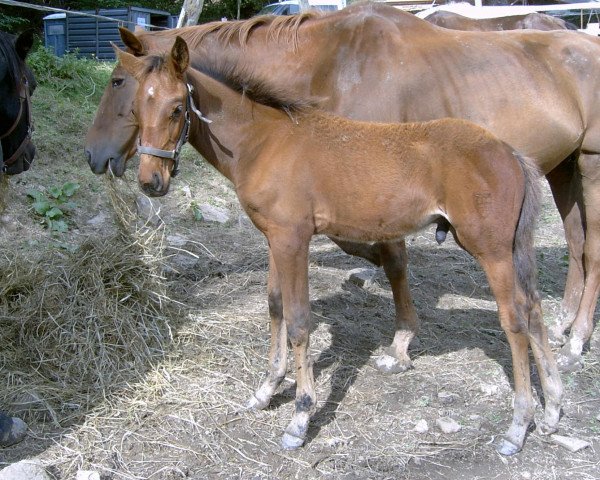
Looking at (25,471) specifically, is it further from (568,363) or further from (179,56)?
(568,363)

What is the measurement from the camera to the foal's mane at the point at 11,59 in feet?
12.2

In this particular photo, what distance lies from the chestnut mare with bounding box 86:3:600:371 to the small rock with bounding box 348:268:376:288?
749 millimetres

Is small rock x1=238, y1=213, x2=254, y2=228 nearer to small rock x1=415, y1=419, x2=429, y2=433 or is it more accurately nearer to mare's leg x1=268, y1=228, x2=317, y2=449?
mare's leg x1=268, y1=228, x2=317, y2=449

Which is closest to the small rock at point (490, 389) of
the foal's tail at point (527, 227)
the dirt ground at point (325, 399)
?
the dirt ground at point (325, 399)

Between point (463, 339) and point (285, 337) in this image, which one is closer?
point (285, 337)

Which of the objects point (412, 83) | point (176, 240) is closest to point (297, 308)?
point (412, 83)

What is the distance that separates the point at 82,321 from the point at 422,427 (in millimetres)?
2126

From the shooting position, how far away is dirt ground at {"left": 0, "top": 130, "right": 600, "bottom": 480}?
3088mm

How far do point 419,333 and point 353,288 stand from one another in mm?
855

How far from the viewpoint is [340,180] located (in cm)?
322

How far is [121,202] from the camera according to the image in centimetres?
434

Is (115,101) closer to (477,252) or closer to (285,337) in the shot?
(285,337)

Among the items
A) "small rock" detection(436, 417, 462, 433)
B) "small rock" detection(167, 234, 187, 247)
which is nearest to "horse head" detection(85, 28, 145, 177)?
"small rock" detection(167, 234, 187, 247)

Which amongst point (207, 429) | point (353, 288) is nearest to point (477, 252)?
point (207, 429)
